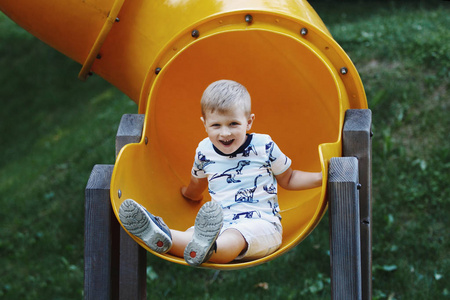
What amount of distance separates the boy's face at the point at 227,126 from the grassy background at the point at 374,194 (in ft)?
4.12

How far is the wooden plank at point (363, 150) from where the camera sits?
2.24 metres

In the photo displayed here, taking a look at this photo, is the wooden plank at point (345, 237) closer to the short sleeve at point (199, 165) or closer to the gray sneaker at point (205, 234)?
the gray sneaker at point (205, 234)

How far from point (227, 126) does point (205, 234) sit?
56cm

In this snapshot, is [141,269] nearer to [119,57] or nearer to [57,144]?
[119,57]

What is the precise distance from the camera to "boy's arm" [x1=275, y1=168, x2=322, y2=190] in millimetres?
2295

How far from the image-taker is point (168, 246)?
1940 mm

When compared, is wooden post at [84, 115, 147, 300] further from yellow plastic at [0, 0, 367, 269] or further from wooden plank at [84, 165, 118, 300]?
yellow plastic at [0, 0, 367, 269]

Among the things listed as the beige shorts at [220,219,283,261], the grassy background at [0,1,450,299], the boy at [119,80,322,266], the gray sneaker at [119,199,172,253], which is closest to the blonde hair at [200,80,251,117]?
the boy at [119,80,322,266]

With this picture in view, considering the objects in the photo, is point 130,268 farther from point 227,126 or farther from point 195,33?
point 195,33

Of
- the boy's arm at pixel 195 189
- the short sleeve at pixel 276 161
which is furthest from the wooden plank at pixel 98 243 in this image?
the short sleeve at pixel 276 161

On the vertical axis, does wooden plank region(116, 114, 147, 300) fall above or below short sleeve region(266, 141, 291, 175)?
below

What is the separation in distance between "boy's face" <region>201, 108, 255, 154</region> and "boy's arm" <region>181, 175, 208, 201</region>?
0.95ft

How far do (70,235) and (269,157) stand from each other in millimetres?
2201

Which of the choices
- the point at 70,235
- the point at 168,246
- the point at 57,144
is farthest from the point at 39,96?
the point at 168,246
